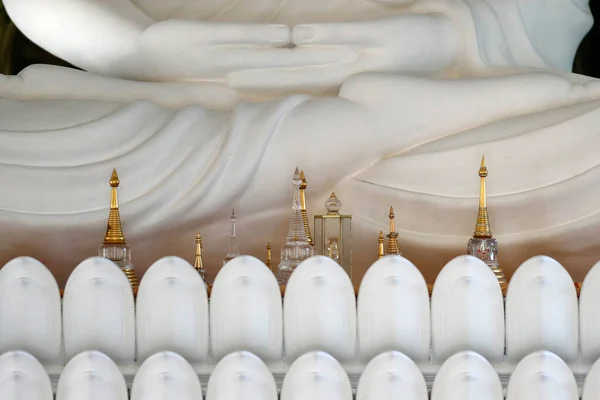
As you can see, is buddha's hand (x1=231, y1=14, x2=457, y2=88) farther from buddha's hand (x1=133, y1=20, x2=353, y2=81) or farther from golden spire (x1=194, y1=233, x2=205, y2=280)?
golden spire (x1=194, y1=233, x2=205, y2=280)

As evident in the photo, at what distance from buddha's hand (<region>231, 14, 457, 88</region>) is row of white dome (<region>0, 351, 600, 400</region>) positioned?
42.5 inches

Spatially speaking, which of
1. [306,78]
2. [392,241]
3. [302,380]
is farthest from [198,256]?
[306,78]

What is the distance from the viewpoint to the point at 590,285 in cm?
258

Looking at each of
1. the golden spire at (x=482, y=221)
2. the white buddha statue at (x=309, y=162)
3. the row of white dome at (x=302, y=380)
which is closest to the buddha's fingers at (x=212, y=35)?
the white buddha statue at (x=309, y=162)

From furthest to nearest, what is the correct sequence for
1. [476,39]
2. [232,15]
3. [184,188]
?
[232,15] → [476,39] → [184,188]

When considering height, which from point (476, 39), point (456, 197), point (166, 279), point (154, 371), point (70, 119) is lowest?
point (154, 371)

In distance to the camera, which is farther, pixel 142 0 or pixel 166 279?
pixel 142 0

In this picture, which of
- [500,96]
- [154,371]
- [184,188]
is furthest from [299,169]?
[154,371]

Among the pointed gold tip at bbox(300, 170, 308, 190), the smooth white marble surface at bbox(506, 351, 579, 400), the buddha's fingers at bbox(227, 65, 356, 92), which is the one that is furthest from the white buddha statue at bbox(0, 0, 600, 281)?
the smooth white marble surface at bbox(506, 351, 579, 400)

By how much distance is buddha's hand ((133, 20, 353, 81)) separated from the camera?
340 cm

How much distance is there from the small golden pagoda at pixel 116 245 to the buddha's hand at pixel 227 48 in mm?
663

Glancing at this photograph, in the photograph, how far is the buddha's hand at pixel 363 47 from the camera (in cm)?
338

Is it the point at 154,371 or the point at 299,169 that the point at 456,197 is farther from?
the point at 154,371

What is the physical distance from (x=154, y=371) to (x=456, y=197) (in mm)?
916
